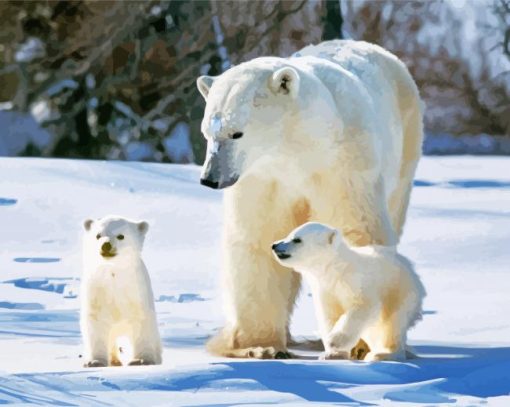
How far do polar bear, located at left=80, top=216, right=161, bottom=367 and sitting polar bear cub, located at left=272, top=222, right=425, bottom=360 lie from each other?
0.46 metres

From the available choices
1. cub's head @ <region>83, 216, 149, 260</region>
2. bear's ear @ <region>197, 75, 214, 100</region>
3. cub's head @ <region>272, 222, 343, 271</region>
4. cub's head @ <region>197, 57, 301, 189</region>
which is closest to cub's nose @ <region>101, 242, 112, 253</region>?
cub's head @ <region>83, 216, 149, 260</region>

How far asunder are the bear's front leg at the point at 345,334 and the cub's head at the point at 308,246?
190mm

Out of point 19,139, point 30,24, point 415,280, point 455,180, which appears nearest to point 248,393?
point 415,280

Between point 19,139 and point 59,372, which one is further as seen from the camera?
point 19,139

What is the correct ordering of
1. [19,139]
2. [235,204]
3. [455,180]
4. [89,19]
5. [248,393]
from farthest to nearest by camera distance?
[89,19], [19,139], [455,180], [235,204], [248,393]

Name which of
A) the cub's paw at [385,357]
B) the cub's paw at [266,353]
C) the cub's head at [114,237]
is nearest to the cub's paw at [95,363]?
the cub's head at [114,237]

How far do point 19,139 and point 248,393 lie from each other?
8.03 m

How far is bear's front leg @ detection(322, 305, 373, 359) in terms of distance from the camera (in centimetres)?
457

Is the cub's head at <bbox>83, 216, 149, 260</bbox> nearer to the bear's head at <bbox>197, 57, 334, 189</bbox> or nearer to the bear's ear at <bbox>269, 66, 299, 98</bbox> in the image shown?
the bear's head at <bbox>197, 57, 334, 189</bbox>

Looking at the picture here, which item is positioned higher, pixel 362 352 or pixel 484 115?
pixel 484 115

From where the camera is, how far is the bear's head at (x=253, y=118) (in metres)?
4.57

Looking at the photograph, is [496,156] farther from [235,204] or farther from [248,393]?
[248,393]

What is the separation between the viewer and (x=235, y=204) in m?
5.00

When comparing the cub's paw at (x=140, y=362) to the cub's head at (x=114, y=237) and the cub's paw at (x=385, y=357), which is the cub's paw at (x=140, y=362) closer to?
the cub's head at (x=114, y=237)
